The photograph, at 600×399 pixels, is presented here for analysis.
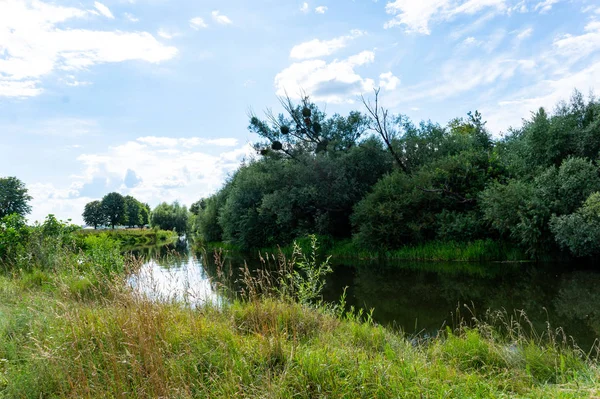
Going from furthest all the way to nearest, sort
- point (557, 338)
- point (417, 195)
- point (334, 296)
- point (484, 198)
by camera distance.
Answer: point (417, 195) < point (484, 198) < point (334, 296) < point (557, 338)

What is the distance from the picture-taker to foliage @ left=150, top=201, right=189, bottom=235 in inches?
3036

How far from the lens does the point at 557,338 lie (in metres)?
7.25

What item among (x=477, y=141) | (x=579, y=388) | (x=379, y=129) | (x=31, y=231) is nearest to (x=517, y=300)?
(x=579, y=388)

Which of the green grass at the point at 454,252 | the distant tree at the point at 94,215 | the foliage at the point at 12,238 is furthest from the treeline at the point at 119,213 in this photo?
the foliage at the point at 12,238

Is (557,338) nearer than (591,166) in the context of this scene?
Yes

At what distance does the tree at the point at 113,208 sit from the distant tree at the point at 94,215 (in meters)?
0.99

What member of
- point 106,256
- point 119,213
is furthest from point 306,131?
point 119,213

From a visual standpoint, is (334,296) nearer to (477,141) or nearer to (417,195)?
(417,195)

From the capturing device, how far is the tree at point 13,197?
4422cm

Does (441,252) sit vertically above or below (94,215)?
below

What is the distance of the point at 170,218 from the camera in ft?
260

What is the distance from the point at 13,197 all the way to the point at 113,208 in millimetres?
39370

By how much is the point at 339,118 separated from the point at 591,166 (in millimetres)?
17180

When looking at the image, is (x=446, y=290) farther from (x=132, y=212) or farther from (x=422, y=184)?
(x=132, y=212)
